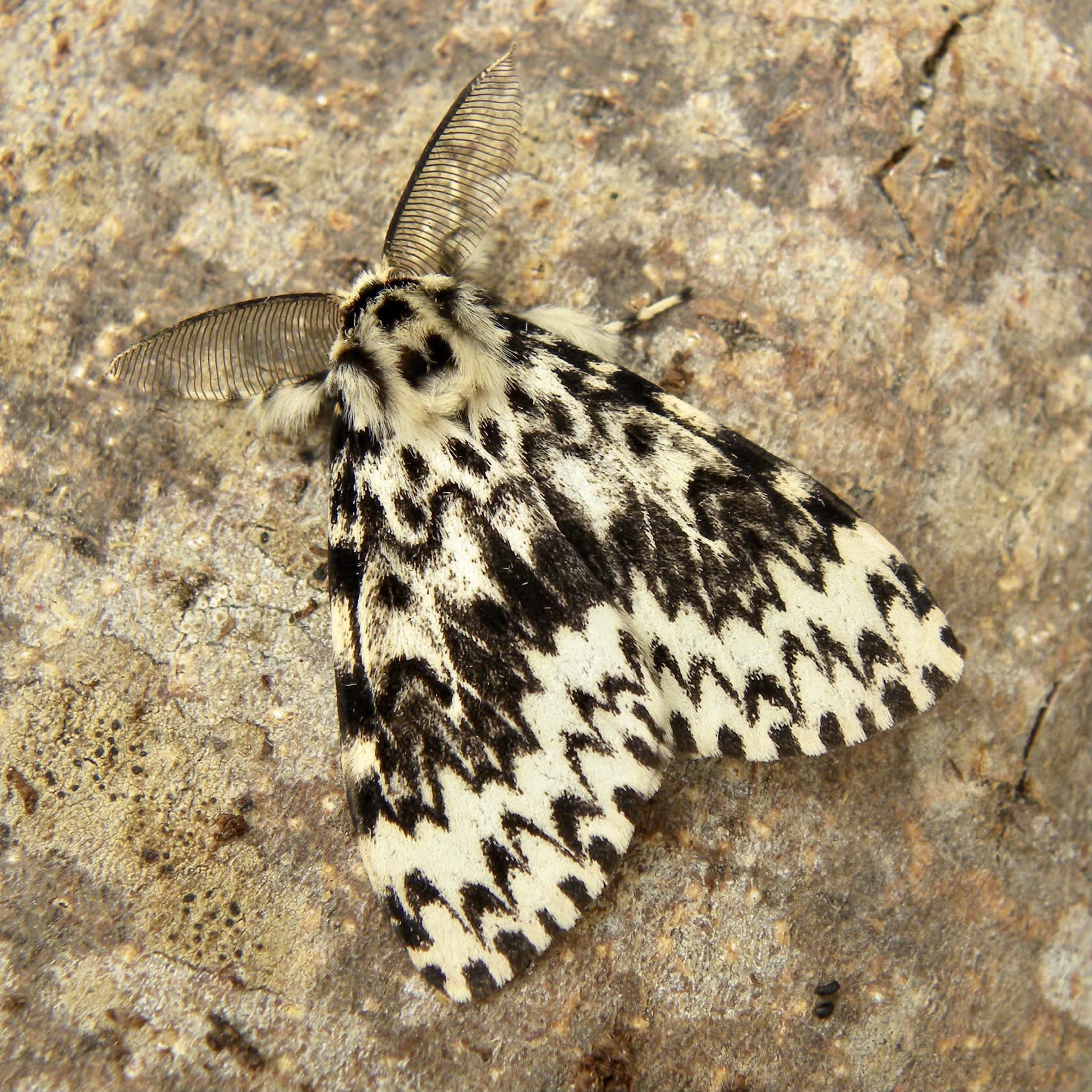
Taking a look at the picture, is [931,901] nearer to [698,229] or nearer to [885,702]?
[885,702]

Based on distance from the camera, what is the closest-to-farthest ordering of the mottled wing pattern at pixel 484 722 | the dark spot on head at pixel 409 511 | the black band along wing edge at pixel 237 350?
the mottled wing pattern at pixel 484 722
the dark spot on head at pixel 409 511
the black band along wing edge at pixel 237 350

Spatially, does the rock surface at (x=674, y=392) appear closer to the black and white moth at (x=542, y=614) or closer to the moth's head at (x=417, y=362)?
the black and white moth at (x=542, y=614)

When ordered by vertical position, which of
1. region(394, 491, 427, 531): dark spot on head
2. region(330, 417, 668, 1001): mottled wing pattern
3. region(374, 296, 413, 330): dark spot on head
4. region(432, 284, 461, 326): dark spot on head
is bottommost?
region(330, 417, 668, 1001): mottled wing pattern

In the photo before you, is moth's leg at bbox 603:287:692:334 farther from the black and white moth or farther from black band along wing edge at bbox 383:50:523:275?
black band along wing edge at bbox 383:50:523:275

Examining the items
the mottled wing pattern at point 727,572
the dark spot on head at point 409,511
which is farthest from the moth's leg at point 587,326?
the dark spot on head at point 409,511

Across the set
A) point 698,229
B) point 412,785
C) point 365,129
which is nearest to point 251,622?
point 412,785

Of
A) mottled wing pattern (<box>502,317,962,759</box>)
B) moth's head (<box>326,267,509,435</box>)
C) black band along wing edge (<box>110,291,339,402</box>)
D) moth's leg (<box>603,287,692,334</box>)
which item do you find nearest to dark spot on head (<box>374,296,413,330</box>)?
moth's head (<box>326,267,509,435</box>)

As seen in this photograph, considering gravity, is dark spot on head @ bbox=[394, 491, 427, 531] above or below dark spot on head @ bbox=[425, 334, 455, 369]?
below
